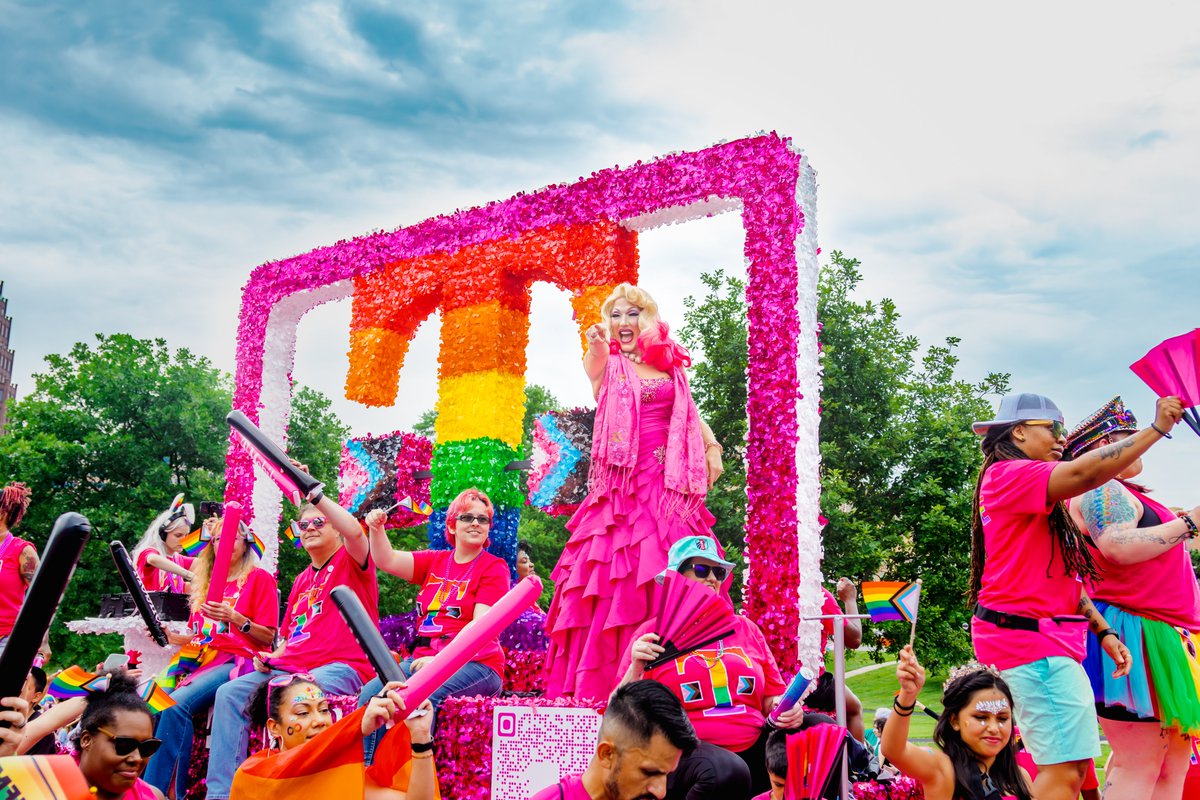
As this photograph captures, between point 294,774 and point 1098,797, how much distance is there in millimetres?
3209

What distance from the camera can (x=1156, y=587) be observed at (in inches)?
152

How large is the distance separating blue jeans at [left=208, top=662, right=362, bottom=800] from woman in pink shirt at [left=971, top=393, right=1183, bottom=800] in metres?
3.07

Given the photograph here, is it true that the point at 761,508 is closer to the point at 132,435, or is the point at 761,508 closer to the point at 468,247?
the point at 468,247

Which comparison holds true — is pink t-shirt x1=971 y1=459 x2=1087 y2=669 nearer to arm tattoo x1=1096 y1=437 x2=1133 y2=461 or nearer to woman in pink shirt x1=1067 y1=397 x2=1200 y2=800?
arm tattoo x1=1096 y1=437 x2=1133 y2=461

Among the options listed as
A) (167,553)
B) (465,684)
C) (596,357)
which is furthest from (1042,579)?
(167,553)

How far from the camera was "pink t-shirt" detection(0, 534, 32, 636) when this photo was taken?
19.6 ft

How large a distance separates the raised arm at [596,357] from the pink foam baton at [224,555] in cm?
227

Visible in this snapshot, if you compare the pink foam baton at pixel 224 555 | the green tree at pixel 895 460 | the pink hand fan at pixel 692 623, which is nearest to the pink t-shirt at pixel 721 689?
the pink hand fan at pixel 692 623

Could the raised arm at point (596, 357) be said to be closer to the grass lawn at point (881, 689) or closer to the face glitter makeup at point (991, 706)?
the face glitter makeup at point (991, 706)

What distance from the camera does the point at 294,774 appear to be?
3027 millimetres

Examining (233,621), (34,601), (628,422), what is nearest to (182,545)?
(233,621)

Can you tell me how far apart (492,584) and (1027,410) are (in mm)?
2897

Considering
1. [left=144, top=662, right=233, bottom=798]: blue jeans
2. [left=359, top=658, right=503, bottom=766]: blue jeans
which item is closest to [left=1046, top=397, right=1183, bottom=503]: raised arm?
[left=359, top=658, right=503, bottom=766]: blue jeans

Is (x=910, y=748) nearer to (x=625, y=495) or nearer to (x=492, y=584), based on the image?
(x=625, y=495)
